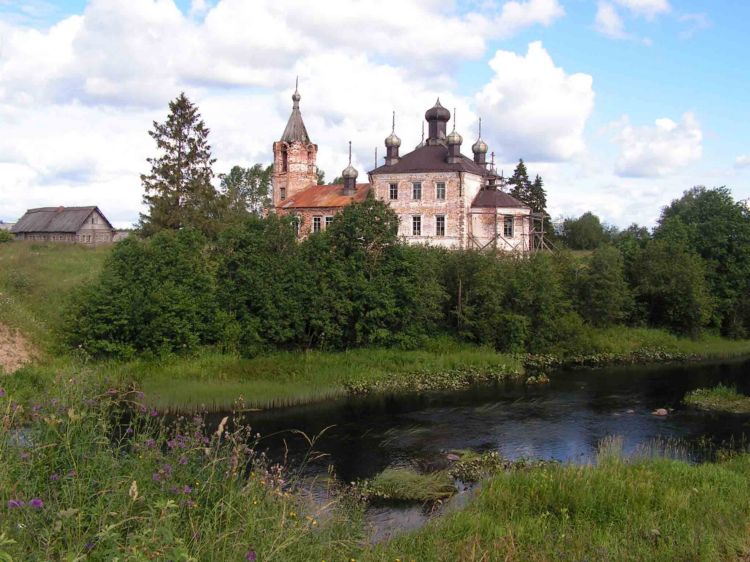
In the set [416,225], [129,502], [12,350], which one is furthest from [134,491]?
[416,225]

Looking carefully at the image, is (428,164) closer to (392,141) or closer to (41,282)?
(392,141)

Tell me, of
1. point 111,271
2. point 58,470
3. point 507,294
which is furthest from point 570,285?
point 58,470

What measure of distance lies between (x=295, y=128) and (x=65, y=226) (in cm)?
2064

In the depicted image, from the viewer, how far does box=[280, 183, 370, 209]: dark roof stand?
47406 millimetres

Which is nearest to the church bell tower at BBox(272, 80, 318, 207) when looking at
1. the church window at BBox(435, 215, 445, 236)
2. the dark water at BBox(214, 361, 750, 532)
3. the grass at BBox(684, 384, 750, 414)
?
→ the church window at BBox(435, 215, 445, 236)

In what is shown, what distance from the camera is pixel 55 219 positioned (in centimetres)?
5453

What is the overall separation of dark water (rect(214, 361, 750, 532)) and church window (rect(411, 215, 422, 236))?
21363 mm

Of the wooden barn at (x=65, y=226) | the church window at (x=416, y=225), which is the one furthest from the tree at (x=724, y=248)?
the wooden barn at (x=65, y=226)

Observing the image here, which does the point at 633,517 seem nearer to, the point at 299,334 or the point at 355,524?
the point at 355,524

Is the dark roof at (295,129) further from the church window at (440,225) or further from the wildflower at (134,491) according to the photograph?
the wildflower at (134,491)

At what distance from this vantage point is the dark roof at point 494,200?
148ft

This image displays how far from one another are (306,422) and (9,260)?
22.0 m

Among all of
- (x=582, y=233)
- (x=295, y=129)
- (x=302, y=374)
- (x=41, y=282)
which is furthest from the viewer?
(x=582, y=233)

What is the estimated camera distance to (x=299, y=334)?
27.1 metres
